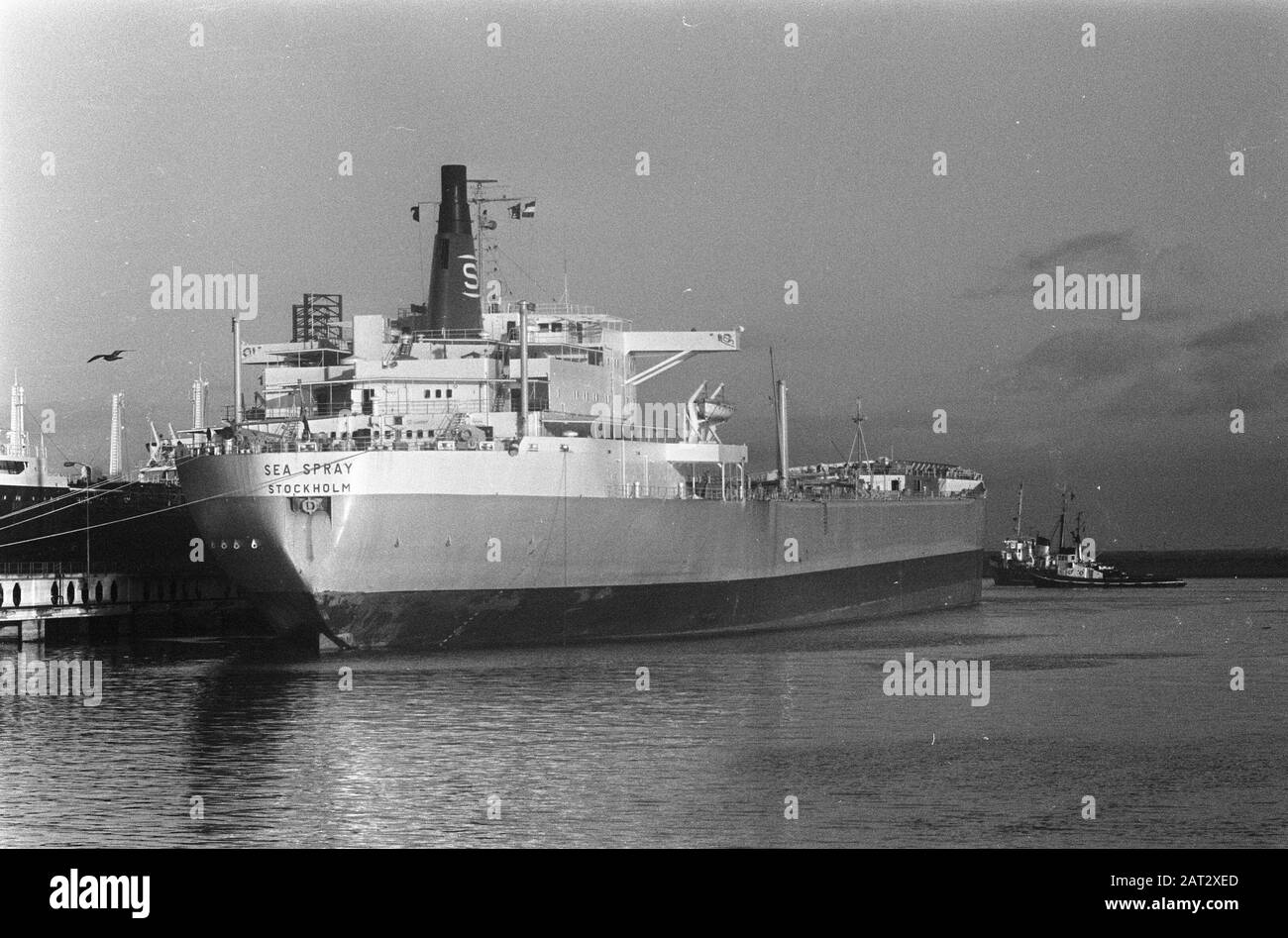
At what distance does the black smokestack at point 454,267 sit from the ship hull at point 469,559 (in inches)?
231

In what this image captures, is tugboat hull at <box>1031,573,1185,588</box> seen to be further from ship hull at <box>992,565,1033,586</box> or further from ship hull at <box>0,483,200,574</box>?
ship hull at <box>0,483,200,574</box>

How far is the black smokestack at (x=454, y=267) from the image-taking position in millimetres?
38594

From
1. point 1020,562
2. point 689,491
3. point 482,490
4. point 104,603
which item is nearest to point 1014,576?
point 1020,562

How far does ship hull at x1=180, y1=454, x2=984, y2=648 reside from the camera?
107 feet

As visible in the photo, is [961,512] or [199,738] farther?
[961,512]

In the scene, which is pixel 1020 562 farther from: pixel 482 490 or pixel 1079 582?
pixel 482 490

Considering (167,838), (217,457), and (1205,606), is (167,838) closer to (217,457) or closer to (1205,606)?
(217,457)

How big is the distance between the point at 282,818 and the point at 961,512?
1721 inches

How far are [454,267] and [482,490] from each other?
23.5 ft
